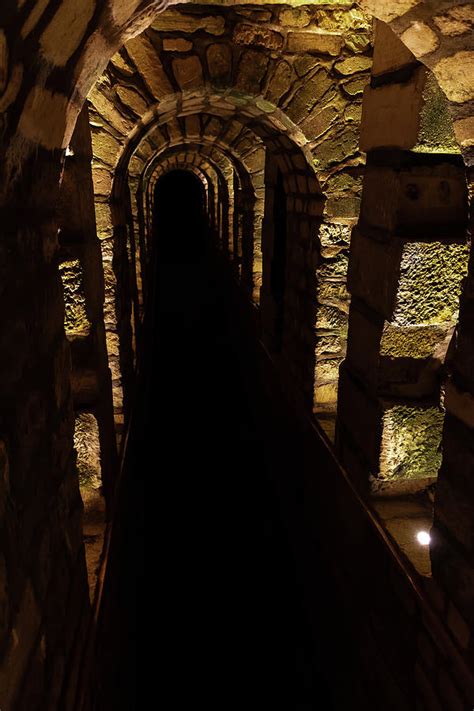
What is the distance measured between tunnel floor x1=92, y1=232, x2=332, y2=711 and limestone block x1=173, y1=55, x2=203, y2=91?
2523mm

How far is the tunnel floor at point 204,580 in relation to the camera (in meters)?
3.07

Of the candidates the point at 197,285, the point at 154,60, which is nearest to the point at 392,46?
the point at 154,60

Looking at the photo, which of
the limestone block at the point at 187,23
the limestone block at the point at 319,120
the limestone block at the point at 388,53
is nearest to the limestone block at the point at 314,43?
the limestone block at the point at 319,120

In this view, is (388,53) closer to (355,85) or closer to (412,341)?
(355,85)

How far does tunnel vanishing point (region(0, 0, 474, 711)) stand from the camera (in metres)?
1.28

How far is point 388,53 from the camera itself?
92.6 inches

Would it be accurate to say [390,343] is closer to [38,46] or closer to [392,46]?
[392,46]

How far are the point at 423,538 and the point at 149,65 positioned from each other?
3029mm

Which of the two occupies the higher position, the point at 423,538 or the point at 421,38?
the point at 421,38

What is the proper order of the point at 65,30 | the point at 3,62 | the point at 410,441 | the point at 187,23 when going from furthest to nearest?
the point at 187,23, the point at 410,441, the point at 65,30, the point at 3,62

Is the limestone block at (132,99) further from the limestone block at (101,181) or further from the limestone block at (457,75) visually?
the limestone block at (457,75)

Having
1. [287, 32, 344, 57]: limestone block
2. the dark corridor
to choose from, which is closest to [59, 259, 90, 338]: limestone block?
the dark corridor

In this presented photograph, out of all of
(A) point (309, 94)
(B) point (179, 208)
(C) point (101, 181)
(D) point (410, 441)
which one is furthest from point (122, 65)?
(B) point (179, 208)

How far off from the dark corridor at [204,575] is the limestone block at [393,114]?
2.38 meters
